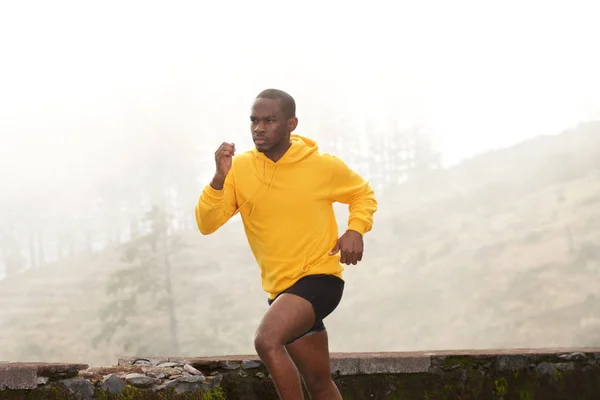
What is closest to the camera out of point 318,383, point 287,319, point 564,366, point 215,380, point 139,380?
point 287,319

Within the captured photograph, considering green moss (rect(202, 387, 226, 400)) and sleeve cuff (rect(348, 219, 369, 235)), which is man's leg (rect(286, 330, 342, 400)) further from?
green moss (rect(202, 387, 226, 400))

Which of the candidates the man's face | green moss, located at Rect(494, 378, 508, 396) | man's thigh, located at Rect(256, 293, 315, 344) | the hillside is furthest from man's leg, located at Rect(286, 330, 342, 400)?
the hillside

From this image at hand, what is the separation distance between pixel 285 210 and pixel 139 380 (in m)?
2.14

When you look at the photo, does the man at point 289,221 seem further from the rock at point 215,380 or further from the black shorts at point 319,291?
the rock at point 215,380

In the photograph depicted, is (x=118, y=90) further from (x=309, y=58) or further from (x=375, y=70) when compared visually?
(x=375, y=70)

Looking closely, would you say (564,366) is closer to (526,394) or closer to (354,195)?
(526,394)

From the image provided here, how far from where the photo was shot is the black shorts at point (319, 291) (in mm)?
3980

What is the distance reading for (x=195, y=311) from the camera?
6219 centimetres


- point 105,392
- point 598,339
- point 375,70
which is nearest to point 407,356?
point 105,392

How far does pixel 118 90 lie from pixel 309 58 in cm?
2165

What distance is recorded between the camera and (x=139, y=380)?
5.55 meters

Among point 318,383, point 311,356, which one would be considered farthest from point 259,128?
point 318,383

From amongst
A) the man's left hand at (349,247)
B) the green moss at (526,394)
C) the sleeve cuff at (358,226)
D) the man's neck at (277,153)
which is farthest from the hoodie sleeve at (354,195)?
the green moss at (526,394)

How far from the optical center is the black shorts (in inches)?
157
